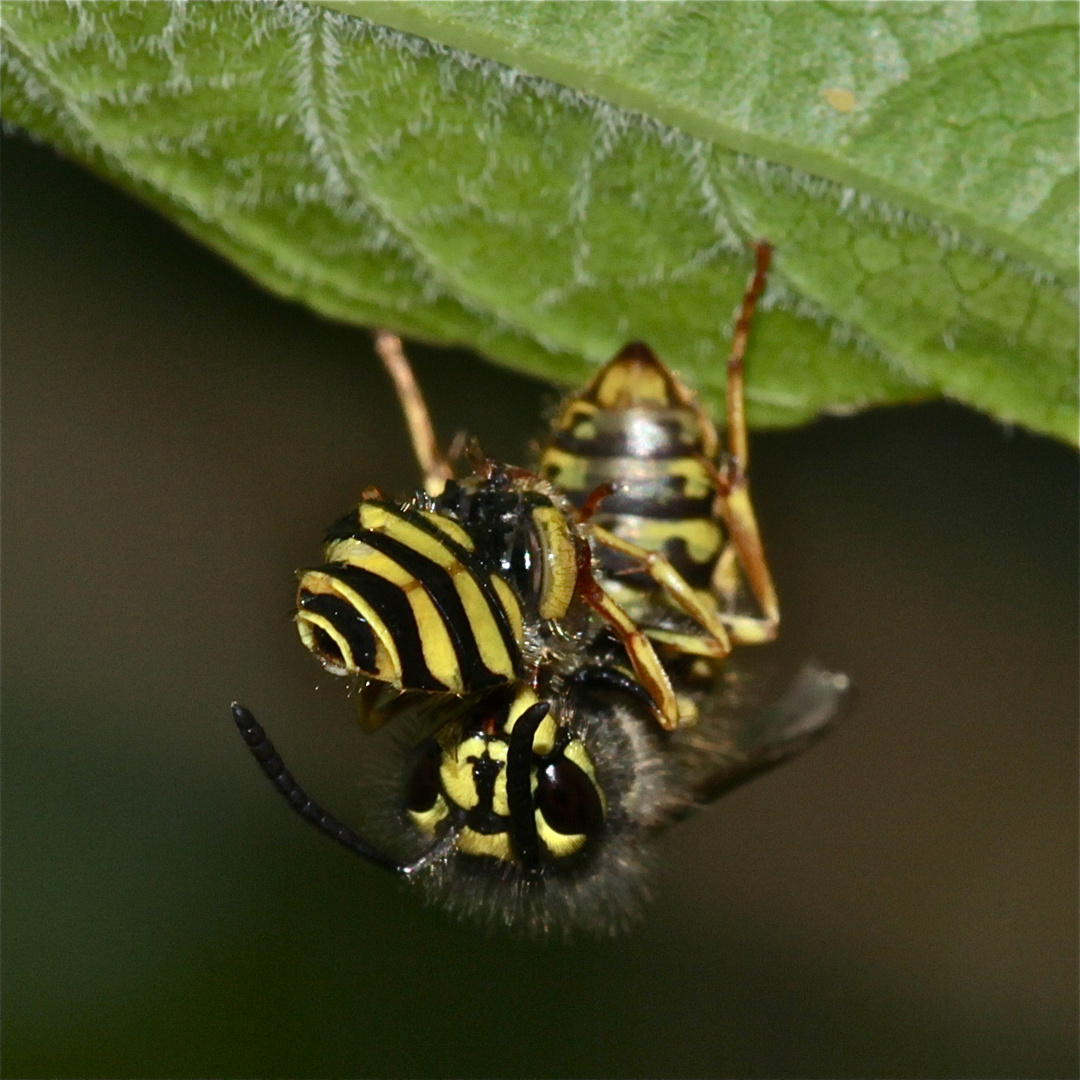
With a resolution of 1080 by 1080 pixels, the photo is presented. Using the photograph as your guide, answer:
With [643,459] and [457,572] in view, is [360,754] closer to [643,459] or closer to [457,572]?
[643,459]

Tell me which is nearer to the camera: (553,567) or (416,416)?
(553,567)

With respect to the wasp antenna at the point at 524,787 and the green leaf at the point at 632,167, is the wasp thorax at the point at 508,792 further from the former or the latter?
the green leaf at the point at 632,167

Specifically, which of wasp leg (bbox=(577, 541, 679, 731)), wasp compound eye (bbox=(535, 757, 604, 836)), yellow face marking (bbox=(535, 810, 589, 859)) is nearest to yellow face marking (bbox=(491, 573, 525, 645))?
wasp leg (bbox=(577, 541, 679, 731))

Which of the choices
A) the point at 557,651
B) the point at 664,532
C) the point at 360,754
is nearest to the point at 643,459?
the point at 664,532

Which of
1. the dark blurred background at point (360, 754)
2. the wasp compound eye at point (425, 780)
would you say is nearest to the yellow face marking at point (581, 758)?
the wasp compound eye at point (425, 780)

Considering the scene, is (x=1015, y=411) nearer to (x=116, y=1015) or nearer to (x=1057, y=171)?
(x=1057, y=171)

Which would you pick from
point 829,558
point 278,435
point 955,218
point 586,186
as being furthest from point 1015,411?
point 278,435

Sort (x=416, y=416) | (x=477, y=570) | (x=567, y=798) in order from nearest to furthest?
1. (x=477, y=570)
2. (x=567, y=798)
3. (x=416, y=416)
